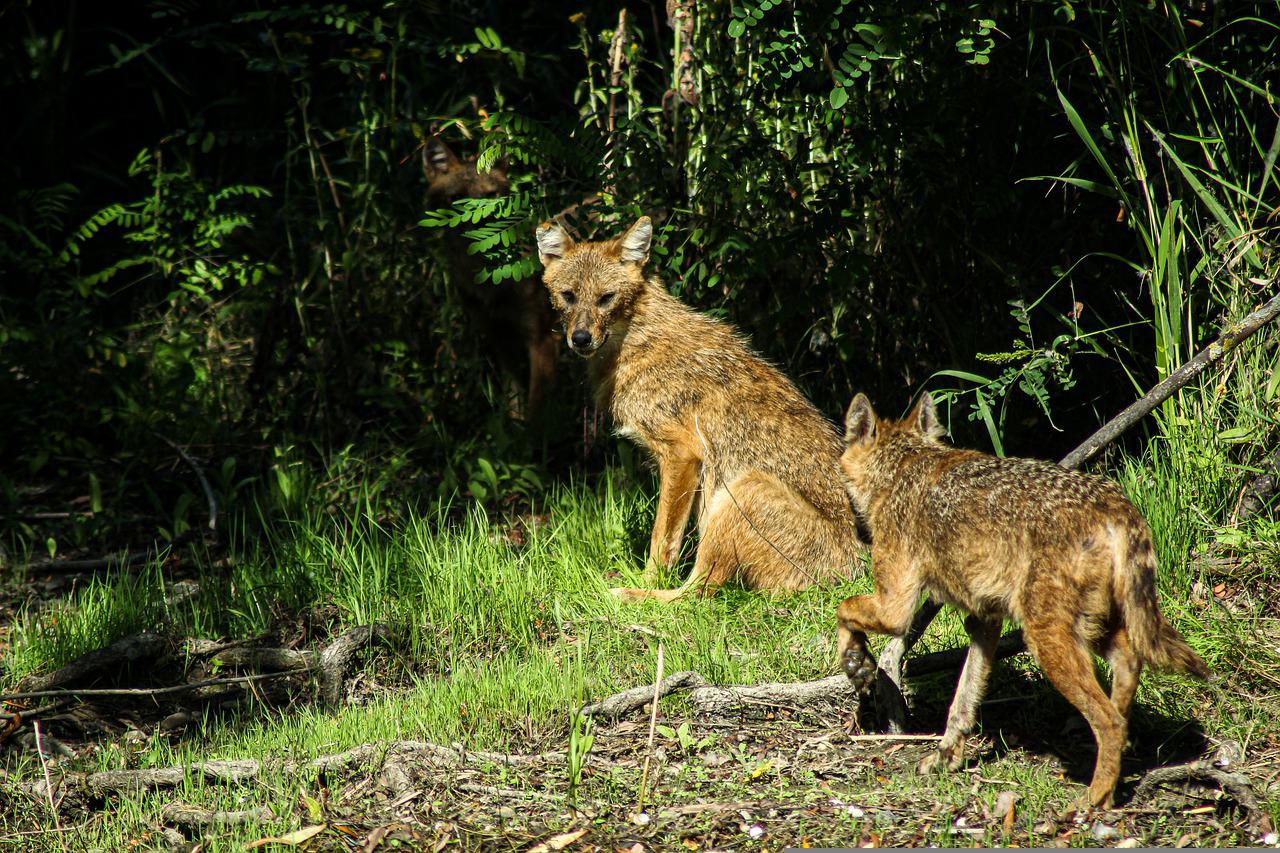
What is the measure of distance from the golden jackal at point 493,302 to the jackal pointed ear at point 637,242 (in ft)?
8.09

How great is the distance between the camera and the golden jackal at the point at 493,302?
30.6 feet

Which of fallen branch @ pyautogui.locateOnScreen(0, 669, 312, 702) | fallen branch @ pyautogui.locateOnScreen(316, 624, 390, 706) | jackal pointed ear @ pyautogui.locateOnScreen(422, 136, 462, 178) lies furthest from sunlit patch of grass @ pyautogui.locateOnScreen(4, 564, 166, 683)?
jackal pointed ear @ pyautogui.locateOnScreen(422, 136, 462, 178)

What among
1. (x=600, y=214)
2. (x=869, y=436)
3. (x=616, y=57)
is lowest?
(x=869, y=436)

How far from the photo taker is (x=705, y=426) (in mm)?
6777

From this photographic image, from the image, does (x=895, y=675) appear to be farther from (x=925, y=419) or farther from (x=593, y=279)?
(x=593, y=279)

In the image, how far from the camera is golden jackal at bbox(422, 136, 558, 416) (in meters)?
9.34

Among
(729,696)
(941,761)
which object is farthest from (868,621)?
(729,696)

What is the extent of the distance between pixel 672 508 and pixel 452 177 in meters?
3.96

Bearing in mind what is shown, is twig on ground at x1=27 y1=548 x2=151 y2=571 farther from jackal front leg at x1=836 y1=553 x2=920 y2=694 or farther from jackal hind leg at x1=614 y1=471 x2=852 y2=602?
jackal front leg at x1=836 y1=553 x2=920 y2=694

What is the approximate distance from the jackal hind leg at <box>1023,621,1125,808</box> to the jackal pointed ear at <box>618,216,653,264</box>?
3.59 m

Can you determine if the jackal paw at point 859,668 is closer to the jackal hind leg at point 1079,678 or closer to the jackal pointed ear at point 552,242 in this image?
the jackal hind leg at point 1079,678

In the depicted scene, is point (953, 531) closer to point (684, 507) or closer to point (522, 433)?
point (684, 507)


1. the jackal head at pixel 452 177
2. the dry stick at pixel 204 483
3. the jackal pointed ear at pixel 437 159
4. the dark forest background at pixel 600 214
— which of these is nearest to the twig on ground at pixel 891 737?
the dark forest background at pixel 600 214

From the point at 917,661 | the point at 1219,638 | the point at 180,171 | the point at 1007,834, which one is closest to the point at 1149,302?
the point at 1219,638
